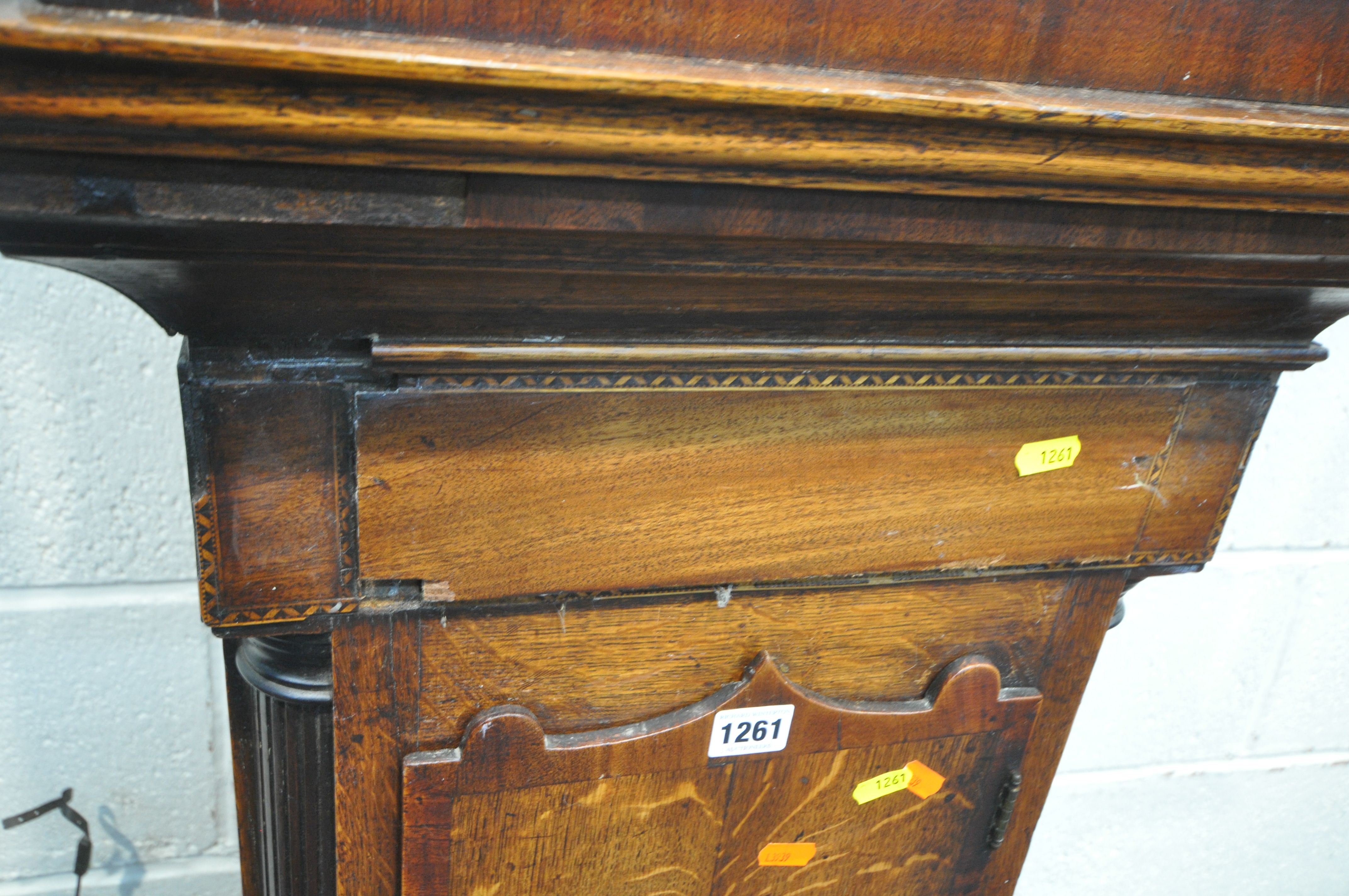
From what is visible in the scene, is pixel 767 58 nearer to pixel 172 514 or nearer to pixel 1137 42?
pixel 1137 42

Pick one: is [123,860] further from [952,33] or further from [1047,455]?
[952,33]

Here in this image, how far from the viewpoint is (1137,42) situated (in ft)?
1.59

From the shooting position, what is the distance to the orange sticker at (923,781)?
0.73 metres

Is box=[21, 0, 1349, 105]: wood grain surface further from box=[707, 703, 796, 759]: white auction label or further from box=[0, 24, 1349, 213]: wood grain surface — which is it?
box=[707, 703, 796, 759]: white auction label

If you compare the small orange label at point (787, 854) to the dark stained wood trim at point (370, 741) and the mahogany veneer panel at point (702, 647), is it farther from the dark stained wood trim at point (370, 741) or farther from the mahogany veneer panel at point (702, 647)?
the dark stained wood trim at point (370, 741)

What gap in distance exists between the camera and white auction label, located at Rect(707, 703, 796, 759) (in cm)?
66

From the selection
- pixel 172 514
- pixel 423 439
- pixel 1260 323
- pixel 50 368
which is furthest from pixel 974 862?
pixel 50 368

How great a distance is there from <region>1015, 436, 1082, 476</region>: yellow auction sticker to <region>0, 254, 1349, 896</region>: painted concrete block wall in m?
0.73

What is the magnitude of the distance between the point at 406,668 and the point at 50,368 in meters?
0.55

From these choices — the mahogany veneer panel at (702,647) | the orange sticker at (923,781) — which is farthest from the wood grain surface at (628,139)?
the orange sticker at (923,781)

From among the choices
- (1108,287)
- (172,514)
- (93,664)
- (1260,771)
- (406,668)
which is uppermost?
(1108,287)

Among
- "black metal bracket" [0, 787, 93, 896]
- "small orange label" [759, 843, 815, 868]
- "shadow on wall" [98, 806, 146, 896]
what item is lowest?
"shadow on wall" [98, 806, 146, 896]

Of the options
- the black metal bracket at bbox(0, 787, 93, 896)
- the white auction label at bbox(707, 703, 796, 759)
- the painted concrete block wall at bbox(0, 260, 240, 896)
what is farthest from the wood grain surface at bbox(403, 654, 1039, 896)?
the black metal bracket at bbox(0, 787, 93, 896)

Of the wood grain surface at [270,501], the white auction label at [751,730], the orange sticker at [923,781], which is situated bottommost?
the orange sticker at [923,781]
